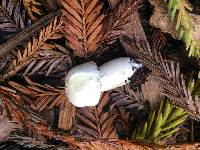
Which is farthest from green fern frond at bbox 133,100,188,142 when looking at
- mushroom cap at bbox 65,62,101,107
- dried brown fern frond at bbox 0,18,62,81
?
dried brown fern frond at bbox 0,18,62,81

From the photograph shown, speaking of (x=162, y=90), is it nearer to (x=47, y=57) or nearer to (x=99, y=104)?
(x=99, y=104)

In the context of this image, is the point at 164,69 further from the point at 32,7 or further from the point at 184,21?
the point at 32,7

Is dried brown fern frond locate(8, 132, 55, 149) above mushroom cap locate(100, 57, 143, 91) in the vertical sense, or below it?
below

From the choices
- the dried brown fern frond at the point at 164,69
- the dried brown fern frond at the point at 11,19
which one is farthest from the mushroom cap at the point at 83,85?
the dried brown fern frond at the point at 11,19

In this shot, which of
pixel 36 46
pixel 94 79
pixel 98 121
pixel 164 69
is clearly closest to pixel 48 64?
pixel 36 46

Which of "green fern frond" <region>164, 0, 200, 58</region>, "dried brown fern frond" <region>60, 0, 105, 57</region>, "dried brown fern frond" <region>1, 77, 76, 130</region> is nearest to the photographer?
"green fern frond" <region>164, 0, 200, 58</region>

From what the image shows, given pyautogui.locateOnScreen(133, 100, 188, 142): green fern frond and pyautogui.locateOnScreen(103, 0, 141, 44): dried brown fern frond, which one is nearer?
pyautogui.locateOnScreen(103, 0, 141, 44): dried brown fern frond

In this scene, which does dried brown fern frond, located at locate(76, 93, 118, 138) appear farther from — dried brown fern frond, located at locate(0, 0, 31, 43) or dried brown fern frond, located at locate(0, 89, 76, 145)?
dried brown fern frond, located at locate(0, 0, 31, 43)

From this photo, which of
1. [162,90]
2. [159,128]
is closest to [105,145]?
[159,128]
